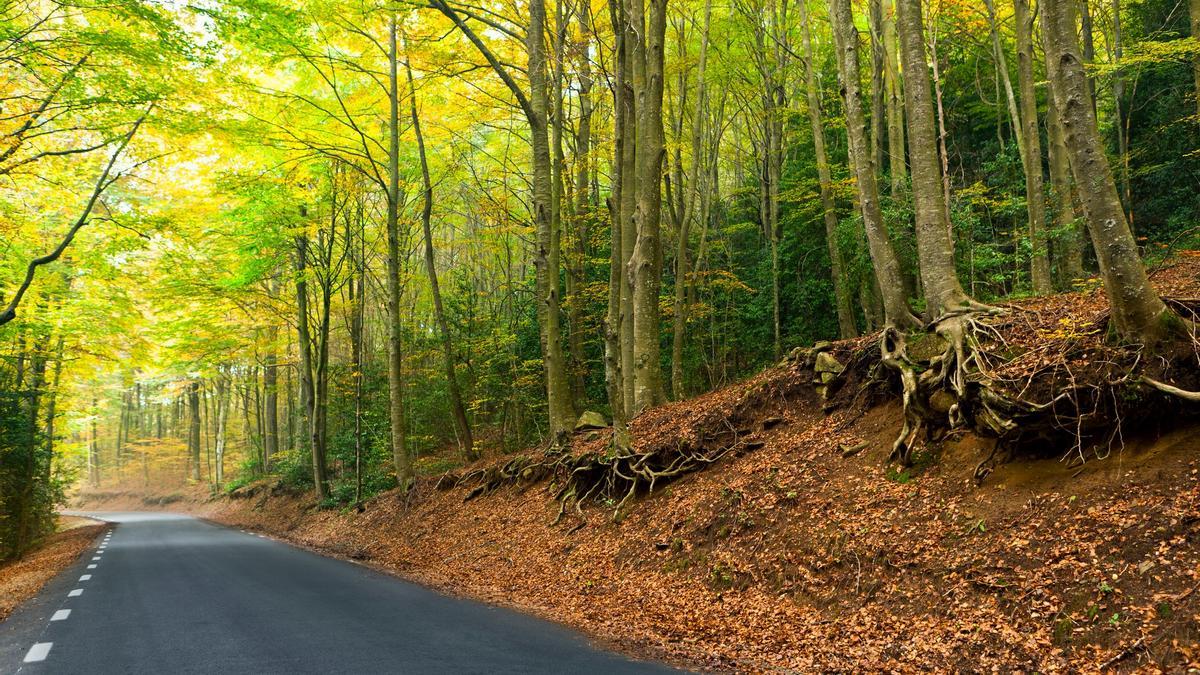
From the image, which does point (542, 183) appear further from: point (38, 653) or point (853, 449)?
point (38, 653)

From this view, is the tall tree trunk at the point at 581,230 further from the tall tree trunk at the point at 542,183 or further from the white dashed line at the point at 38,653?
the white dashed line at the point at 38,653

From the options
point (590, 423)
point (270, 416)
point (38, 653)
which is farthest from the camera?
point (270, 416)

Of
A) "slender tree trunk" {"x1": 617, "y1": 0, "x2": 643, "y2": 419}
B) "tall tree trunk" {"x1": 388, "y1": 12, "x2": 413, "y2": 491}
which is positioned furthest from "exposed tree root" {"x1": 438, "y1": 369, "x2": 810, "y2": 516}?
"tall tree trunk" {"x1": 388, "y1": 12, "x2": 413, "y2": 491}

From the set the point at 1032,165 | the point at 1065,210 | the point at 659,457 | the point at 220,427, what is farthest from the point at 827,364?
the point at 220,427

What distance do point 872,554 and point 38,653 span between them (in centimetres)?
778

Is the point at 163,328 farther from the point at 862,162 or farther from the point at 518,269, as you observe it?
the point at 862,162

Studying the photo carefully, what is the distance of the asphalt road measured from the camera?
529 cm

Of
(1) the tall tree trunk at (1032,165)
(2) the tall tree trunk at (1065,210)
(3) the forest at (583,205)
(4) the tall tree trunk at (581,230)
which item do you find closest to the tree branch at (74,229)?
(3) the forest at (583,205)

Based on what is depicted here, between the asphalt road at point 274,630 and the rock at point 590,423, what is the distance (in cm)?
607

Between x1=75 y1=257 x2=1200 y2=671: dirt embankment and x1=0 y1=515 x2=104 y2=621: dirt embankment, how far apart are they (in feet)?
17.9

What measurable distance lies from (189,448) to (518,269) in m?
33.8

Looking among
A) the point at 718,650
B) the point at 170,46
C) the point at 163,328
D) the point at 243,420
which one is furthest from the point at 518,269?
the point at 243,420

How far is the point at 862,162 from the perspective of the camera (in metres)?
9.31

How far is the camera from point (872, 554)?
634 cm
